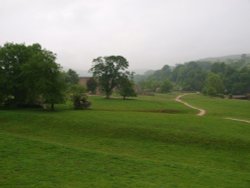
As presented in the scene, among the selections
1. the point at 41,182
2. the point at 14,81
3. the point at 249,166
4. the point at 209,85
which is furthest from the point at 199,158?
the point at 209,85

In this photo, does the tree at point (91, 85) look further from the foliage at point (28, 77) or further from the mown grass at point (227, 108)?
the foliage at point (28, 77)

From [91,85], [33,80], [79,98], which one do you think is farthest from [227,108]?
[91,85]

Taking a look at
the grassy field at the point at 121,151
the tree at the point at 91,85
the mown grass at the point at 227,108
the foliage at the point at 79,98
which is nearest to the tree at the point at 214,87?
the mown grass at the point at 227,108

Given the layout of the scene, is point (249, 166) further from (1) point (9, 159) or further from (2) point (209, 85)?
(2) point (209, 85)

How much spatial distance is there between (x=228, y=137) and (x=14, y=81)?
31.7 meters

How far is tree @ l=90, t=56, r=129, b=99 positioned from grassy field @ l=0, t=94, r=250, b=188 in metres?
39.0

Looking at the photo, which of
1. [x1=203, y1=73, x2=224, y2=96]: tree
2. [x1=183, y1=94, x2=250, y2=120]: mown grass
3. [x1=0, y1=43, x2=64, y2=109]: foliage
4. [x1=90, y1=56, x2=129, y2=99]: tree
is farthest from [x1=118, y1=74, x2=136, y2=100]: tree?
[x1=203, y1=73, x2=224, y2=96]: tree

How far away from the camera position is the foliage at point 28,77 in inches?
1827

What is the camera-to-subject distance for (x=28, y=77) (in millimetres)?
46781

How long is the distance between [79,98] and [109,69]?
30.1 m

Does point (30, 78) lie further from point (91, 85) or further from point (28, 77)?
point (91, 85)

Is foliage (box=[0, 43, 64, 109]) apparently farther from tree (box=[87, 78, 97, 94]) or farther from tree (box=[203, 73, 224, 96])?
tree (box=[203, 73, 224, 96])

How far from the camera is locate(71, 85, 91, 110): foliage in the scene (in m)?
52.0

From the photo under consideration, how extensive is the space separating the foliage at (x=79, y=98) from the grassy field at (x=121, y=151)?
8906mm
